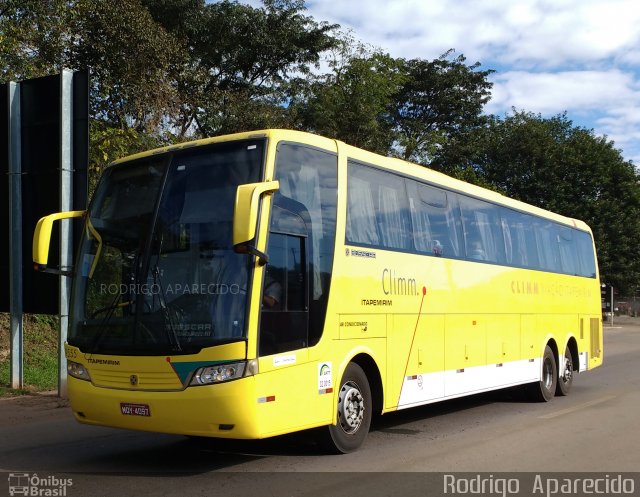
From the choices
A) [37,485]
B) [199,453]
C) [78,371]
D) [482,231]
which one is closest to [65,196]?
[78,371]

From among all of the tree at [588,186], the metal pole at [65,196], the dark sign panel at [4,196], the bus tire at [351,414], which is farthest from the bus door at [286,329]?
the tree at [588,186]

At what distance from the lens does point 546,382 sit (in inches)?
493

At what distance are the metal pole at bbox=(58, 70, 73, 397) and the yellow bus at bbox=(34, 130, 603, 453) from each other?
4385mm

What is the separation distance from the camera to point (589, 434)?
8703 millimetres

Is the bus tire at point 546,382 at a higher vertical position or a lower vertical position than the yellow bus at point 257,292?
lower

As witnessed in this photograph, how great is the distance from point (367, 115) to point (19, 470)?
18.5 metres

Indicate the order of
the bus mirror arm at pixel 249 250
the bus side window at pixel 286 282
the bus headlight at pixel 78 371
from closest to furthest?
the bus mirror arm at pixel 249 250 < the bus side window at pixel 286 282 < the bus headlight at pixel 78 371

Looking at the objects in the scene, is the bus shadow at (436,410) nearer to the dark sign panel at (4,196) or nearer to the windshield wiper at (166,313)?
the windshield wiper at (166,313)

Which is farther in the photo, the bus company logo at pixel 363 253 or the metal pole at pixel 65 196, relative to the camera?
the metal pole at pixel 65 196

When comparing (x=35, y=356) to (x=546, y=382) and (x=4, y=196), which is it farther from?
(x=546, y=382)

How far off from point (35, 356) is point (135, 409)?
377 inches

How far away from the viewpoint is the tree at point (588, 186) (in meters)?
36.0

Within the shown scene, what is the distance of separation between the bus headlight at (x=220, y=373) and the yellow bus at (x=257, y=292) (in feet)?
0.06

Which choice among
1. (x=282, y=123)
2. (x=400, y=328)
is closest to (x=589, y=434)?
(x=400, y=328)
